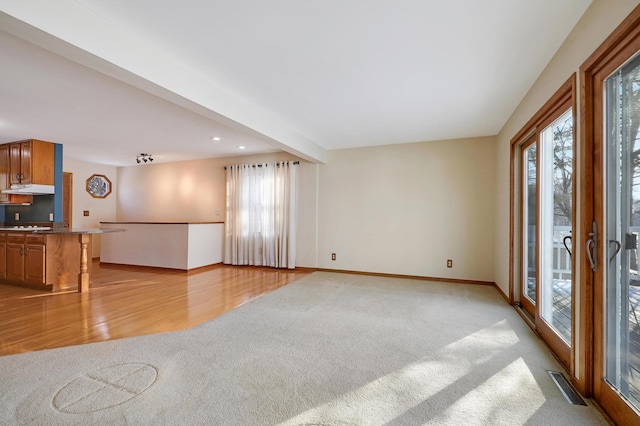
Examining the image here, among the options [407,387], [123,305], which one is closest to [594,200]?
[407,387]

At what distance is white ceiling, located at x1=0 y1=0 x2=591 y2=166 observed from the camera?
1810mm

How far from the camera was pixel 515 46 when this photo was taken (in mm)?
2203

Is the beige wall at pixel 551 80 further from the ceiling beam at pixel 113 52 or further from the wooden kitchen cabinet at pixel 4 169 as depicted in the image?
the wooden kitchen cabinet at pixel 4 169

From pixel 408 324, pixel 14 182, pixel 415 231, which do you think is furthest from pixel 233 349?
pixel 14 182

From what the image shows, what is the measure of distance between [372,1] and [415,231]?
153 inches

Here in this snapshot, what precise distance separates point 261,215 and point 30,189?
3.88 metres

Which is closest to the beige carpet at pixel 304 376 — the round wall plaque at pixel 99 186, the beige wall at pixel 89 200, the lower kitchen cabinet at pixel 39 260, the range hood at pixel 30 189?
the lower kitchen cabinet at pixel 39 260

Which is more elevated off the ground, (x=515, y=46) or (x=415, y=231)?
(x=515, y=46)

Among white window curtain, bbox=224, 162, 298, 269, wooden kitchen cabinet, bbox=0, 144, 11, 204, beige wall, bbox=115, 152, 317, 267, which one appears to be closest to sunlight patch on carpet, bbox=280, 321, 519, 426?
beige wall, bbox=115, 152, 317, 267

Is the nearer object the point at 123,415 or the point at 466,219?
the point at 123,415

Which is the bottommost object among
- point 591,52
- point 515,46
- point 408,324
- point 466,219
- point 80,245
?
point 408,324

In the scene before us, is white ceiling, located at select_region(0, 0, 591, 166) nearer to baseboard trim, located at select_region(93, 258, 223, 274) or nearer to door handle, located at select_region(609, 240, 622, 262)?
door handle, located at select_region(609, 240, 622, 262)

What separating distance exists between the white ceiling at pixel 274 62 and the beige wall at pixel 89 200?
2.64 m

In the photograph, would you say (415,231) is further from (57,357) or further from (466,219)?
(57,357)
